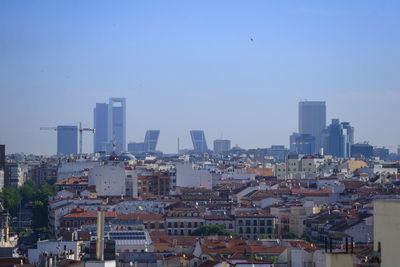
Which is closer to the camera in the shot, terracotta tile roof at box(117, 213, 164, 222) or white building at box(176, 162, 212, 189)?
terracotta tile roof at box(117, 213, 164, 222)

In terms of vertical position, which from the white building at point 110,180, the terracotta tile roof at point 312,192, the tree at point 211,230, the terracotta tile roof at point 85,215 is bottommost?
the tree at point 211,230

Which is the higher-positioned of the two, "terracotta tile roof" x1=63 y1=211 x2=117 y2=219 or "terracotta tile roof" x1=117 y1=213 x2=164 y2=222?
"terracotta tile roof" x1=63 y1=211 x2=117 y2=219

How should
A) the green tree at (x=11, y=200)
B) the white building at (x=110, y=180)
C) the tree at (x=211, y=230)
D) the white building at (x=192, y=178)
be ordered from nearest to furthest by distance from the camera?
the tree at (x=211, y=230) < the green tree at (x=11, y=200) < the white building at (x=110, y=180) < the white building at (x=192, y=178)

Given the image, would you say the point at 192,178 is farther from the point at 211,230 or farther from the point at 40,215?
the point at 211,230

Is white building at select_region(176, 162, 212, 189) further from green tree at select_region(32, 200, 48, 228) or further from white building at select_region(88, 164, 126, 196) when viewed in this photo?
green tree at select_region(32, 200, 48, 228)

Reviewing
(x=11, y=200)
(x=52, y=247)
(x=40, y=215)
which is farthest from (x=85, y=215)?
(x=52, y=247)

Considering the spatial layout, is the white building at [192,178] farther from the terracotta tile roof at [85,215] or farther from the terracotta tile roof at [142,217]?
the terracotta tile roof at [85,215]

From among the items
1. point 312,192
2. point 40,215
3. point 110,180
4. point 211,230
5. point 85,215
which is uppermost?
point 110,180

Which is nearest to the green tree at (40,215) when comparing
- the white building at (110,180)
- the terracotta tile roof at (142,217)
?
the terracotta tile roof at (142,217)

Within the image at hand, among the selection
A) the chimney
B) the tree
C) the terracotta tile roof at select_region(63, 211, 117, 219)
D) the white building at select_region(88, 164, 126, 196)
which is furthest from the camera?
the white building at select_region(88, 164, 126, 196)

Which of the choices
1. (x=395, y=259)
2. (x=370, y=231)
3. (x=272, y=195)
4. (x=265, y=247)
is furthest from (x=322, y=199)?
(x=395, y=259)

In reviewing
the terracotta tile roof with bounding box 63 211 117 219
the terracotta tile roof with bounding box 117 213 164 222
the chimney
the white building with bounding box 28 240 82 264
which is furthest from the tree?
the chimney
